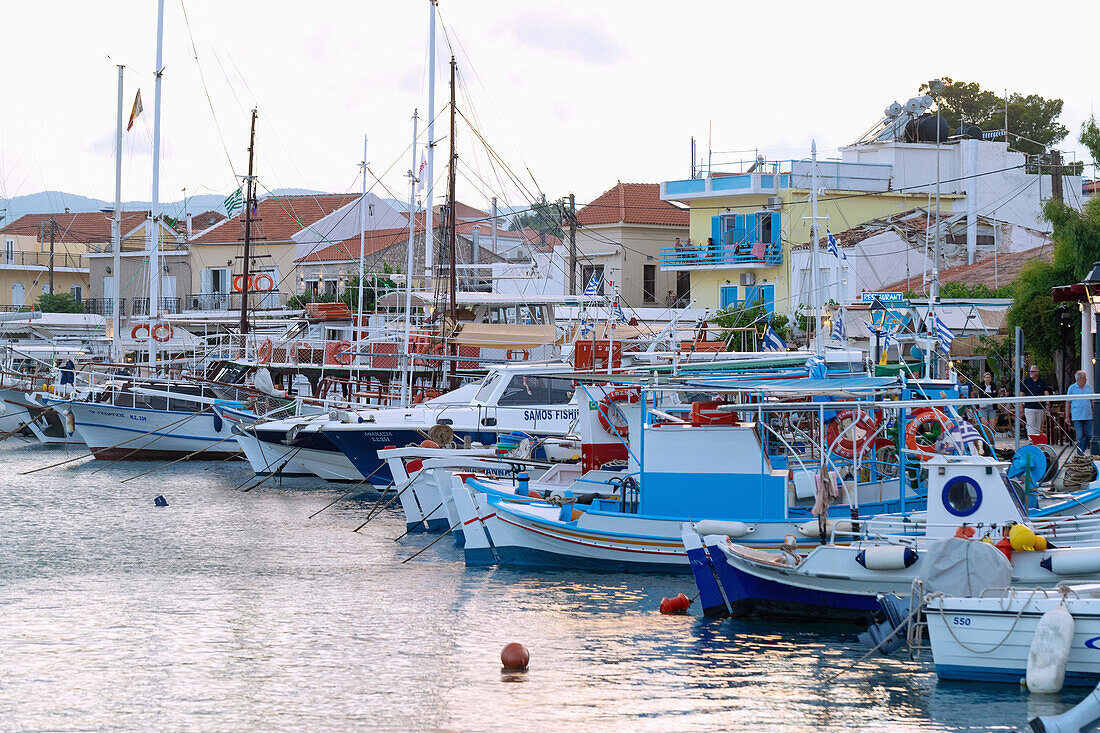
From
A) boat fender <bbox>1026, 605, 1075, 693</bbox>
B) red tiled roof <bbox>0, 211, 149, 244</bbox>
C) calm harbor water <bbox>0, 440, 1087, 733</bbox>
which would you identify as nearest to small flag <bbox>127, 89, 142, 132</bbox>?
calm harbor water <bbox>0, 440, 1087, 733</bbox>

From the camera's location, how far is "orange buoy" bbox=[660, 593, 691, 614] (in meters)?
16.7

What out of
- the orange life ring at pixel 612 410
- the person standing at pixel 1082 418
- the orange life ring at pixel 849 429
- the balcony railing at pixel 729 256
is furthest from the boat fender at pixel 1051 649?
the balcony railing at pixel 729 256

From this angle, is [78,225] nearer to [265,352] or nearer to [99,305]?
[99,305]

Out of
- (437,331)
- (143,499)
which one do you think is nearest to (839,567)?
(143,499)

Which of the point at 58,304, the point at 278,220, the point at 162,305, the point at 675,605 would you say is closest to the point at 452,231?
the point at 675,605

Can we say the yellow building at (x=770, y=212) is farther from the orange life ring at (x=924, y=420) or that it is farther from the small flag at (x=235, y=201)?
the orange life ring at (x=924, y=420)

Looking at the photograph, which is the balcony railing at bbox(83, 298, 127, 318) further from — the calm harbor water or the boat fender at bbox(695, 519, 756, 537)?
the boat fender at bbox(695, 519, 756, 537)

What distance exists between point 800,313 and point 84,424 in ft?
78.8

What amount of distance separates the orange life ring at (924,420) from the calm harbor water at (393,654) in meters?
3.06

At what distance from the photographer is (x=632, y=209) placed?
193 ft

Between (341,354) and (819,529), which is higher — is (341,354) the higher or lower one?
the higher one

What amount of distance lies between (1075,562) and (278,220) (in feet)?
205

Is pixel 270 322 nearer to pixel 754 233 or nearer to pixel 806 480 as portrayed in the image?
pixel 754 233

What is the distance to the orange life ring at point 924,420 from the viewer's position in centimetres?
1648
